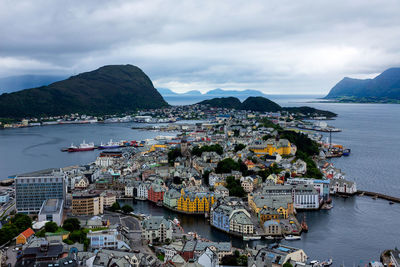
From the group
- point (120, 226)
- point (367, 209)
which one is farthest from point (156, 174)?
point (367, 209)

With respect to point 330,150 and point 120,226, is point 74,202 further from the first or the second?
point 330,150

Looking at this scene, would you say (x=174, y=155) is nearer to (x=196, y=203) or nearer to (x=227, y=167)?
(x=227, y=167)

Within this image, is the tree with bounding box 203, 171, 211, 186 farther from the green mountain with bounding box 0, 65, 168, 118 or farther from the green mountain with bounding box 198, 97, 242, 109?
the green mountain with bounding box 198, 97, 242, 109

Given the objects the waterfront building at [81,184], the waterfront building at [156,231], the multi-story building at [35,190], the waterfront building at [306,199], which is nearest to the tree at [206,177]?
the waterfront building at [306,199]

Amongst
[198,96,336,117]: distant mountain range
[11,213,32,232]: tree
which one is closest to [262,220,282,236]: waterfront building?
[11,213,32,232]: tree

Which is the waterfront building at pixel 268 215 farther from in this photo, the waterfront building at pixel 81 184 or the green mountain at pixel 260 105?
the green mountain at pixel 260 105

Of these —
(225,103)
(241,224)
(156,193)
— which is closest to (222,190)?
(156,193)
